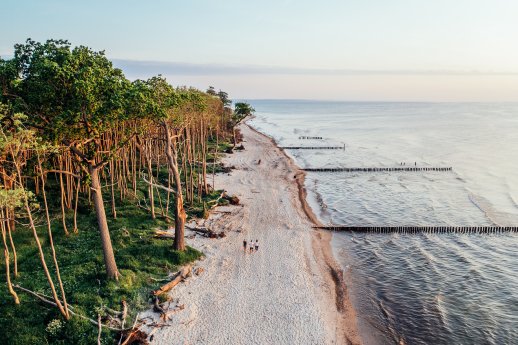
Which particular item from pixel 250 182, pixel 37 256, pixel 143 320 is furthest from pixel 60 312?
pixel 250 182

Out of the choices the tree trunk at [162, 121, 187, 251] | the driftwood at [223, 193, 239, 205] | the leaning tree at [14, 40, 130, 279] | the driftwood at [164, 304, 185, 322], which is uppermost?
the leaning tree at [14, 40, 130, 279]

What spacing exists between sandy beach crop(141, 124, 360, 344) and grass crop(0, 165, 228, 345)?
7.06ft

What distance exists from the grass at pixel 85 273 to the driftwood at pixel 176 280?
609mm

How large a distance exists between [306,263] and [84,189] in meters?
21.5

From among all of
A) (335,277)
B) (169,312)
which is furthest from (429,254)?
(169,312)

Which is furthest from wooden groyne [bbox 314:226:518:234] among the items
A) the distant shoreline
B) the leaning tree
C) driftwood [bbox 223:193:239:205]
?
the leaning tree

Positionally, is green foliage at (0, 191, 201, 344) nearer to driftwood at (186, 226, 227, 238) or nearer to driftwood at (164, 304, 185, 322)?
driftwood at (164, 304, 185, 322)

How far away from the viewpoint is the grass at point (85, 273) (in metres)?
17.2

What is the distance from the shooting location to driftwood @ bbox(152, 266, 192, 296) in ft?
72.1

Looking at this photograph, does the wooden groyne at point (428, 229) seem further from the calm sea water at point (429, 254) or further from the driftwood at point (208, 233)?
the driftwood at point (208, 233)

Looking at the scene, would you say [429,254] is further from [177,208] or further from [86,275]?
[86,275]

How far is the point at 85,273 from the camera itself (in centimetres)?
2211

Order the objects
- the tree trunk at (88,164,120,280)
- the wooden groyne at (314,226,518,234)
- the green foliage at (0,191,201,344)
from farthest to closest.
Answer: the wooden groyne at (314,226,518,234) → the tree trunk at (88,164,120,280) → the green foliage at (0,191,201,344)

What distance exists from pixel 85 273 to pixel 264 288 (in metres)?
10.9
